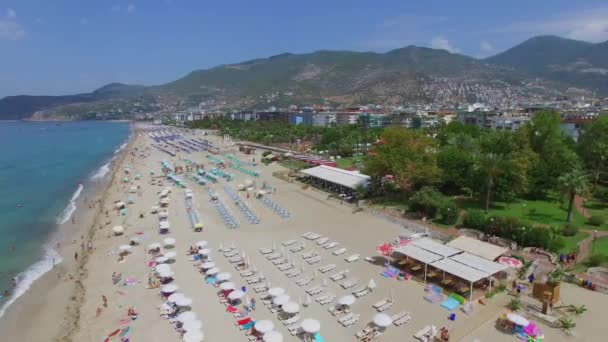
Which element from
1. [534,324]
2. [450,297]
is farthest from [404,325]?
[534,324]

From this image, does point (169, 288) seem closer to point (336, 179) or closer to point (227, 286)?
point (227, 286)

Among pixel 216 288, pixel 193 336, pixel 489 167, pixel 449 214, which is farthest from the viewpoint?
pixel 489 167

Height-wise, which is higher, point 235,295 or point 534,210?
point 534,210

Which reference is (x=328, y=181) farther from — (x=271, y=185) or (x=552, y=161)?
(x=552, y=161)

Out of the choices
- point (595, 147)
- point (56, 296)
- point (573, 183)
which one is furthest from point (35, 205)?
point (595, 147)

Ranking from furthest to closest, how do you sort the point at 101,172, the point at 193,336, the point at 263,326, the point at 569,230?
1. the point at 101,172
2. the point at 569,230
3. the point at 263,326
4. the point at 193,336
